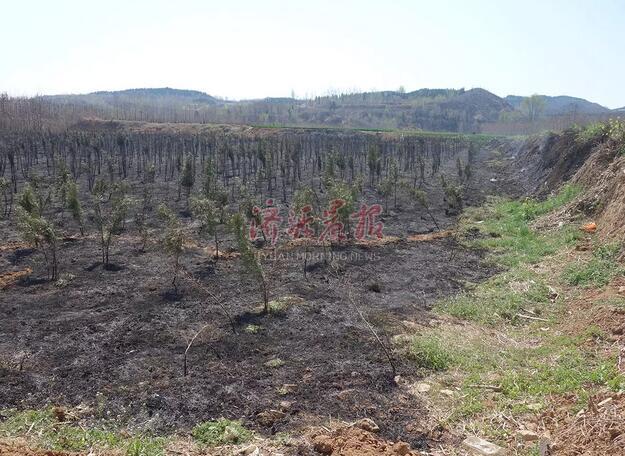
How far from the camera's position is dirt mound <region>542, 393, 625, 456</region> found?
5.62 metres

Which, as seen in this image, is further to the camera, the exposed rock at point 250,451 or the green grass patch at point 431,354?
the green grass patch at point 431,354

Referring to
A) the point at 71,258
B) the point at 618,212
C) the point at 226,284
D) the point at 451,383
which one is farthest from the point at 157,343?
the point at 618,212

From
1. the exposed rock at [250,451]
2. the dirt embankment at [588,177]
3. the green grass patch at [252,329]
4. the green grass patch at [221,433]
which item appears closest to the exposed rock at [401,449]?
the exposed rock at [250,451]

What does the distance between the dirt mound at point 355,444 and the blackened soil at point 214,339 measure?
607 mm

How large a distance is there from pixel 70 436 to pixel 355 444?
393 centimetres

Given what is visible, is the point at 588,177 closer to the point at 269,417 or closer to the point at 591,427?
the point at 591,427

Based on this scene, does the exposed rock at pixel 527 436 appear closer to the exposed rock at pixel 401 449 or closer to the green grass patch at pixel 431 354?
the exposed rock at pixel 401 449

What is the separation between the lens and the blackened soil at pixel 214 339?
7.72 m

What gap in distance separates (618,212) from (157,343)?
13.5 metres

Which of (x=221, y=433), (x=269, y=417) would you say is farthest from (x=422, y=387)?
(x=221, y=433)

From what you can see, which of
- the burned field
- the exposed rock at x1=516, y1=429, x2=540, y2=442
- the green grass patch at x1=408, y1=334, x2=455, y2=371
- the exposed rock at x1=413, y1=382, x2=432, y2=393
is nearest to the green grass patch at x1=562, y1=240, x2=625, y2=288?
the burned field

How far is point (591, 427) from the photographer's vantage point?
19.7 feet

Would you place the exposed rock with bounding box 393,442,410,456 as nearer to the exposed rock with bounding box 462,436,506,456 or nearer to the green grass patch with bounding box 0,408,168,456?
the exposed rock with bounding box 462,436,506,456

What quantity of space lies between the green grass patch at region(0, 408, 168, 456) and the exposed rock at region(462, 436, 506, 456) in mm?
4072
